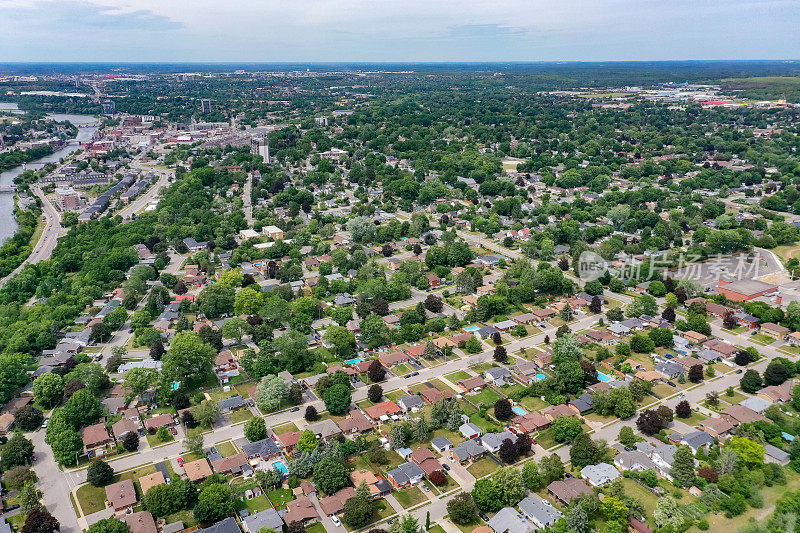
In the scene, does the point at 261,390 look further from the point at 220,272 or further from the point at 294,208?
the point at 294,208

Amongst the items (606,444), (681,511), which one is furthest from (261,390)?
(681,511)

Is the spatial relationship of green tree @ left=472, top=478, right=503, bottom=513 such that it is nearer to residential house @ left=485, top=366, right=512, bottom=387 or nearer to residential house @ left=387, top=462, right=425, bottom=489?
residential house @ left=387, top=462, right=425, bottom=489

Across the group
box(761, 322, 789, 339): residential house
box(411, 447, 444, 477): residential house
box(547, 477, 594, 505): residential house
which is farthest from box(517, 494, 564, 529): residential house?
box(761, 322, 789, 339): residential house

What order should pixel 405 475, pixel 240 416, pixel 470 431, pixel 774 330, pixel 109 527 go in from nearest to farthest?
pixel 109 527 < pixel 405 475 < pixel 470 431 < pixel 240 416 < pixel 774 330

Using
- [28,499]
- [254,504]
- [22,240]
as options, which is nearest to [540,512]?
[254,504]

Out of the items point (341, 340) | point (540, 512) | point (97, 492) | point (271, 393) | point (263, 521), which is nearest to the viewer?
point (263, 521)

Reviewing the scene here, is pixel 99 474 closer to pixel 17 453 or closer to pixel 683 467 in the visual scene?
pixel 17 453
